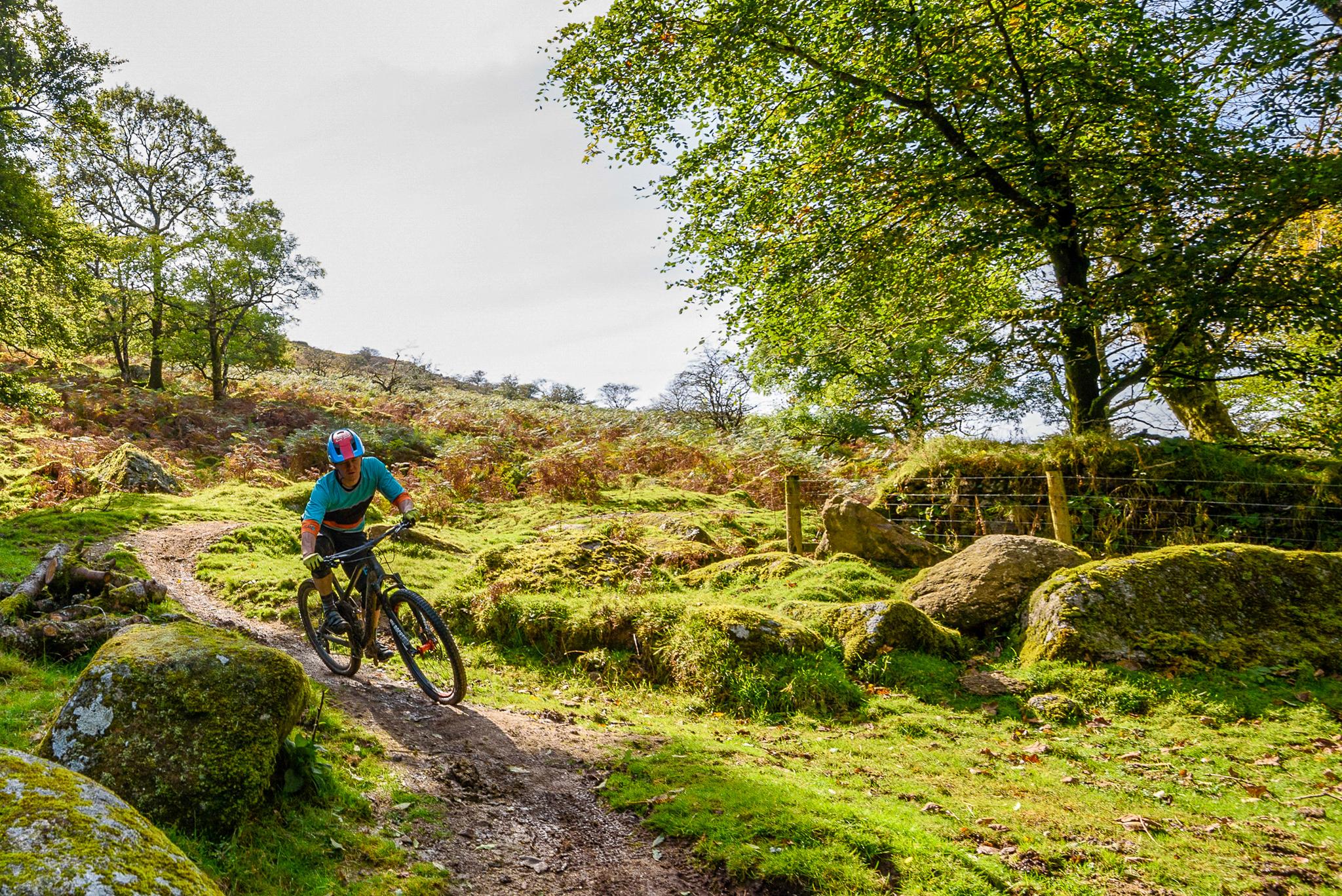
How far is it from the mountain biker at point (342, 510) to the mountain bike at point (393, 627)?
0.30 ft

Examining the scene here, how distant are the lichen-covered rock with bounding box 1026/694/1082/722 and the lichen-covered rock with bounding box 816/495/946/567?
15.2 feet

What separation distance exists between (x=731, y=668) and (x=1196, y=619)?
5.50m

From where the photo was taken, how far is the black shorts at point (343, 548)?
646 centimetres

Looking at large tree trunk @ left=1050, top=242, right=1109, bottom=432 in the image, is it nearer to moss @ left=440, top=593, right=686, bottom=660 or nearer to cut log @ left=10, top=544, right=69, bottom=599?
moss @ left=440, top=593, right=686, bottom=660

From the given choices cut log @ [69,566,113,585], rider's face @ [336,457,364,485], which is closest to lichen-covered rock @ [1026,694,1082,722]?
rider's face @ [336,457,364,485]

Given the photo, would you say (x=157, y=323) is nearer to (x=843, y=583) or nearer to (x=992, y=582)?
(x=843, y=583)

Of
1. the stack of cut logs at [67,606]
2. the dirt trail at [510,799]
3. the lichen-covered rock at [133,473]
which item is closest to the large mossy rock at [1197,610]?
the dirt trail at [510,799]

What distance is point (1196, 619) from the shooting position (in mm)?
7301

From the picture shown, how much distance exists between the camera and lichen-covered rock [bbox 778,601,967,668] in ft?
25.5

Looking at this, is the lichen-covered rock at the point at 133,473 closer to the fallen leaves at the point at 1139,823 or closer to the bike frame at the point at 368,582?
the bike frame at the point at 368,582

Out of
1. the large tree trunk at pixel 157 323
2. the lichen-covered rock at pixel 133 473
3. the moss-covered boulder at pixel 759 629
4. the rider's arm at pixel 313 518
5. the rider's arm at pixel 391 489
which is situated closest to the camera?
the rider's arm at pixel 313 518

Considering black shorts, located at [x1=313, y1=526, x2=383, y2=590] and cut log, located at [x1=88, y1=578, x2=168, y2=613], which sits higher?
black shorts, located at [x1=313, y1=526, x2=383, y2=590]

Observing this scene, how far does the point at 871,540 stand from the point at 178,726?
1027cm

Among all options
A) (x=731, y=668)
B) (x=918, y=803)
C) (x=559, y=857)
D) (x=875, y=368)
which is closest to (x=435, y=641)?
(x=559, y=857)
